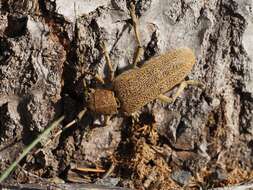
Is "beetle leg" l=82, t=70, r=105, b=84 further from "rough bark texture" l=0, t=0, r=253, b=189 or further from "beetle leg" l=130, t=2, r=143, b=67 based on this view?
"beetle leg" l=130, t=2, r=143, b=67

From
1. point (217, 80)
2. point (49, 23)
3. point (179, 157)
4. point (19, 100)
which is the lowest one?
point (179, 157)

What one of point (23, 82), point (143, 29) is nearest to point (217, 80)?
point (143, 29)

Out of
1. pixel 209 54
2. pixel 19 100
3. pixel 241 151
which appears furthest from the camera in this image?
pixel 241 151

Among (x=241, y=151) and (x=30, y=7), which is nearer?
(x=30, y=7)

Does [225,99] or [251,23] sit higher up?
[251,23]

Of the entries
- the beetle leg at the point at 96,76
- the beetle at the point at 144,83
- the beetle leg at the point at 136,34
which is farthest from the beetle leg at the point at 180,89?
the beetle leg at the point at 96,76

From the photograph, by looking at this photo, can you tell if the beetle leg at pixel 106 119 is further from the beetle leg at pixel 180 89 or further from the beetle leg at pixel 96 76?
the beetle leg at pixel 180 89

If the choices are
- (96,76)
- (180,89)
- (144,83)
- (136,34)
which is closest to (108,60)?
(96,76)

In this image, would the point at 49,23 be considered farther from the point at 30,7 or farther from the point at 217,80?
the point at 217,80
